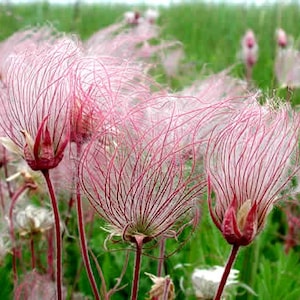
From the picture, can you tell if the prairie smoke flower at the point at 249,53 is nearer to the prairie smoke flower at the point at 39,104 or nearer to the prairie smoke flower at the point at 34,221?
the prairie smoke flower at the point at 34,221

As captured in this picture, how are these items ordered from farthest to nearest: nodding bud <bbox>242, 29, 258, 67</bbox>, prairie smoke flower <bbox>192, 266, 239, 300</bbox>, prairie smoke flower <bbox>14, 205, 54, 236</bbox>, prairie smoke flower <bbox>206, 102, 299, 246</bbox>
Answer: nodding bud <bbox>242, 29, 258, 67</bbox>, prairie smoke flower <bbox>14, 205, 54, 236</bbox>, prairie smoke flower <bbox>192, 266, 239, 300</bbox>, prairie smoke flower <bbox>206, 102, 299, 246</bbox>

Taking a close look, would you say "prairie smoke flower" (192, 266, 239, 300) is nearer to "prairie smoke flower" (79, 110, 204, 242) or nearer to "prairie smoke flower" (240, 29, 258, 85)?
"prairie smoke flower" (79, 110, 204, 242)

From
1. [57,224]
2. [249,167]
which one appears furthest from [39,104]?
[249,167]

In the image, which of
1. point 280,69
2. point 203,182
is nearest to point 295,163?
point 203,182

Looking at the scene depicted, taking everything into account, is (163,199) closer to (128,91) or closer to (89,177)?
(89,177)

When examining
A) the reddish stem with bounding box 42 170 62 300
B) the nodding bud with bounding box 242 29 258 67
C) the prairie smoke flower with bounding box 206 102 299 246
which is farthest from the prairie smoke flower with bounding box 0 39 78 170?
the nodding bud with bounding box 242 29 258 67

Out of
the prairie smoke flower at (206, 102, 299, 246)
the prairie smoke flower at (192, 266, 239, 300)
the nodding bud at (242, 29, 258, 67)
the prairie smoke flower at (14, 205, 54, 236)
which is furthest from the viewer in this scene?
the nodding bud at (242, 29, 258, 67)

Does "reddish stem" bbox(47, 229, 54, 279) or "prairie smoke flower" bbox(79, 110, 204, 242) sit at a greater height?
"prairie smoke flower" bbox(79, 110, 204, 242)

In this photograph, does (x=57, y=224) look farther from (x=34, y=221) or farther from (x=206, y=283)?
(x=34, y=221)
